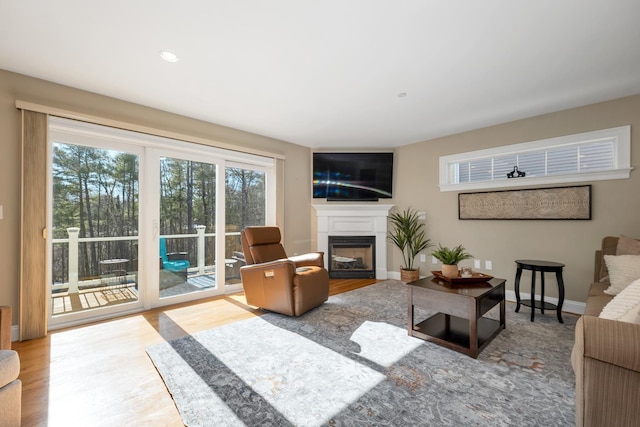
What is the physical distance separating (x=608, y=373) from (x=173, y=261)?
3871 millimetres

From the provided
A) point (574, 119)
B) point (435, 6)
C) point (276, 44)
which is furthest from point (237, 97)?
point (574, 119)

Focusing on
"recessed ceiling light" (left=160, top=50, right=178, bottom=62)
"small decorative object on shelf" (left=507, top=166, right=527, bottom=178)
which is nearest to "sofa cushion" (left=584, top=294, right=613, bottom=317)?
"small decorative object on shelf" (left=507, top=166, right=527, bottom=178)

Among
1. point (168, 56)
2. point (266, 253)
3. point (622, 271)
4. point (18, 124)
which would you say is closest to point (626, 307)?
point (622, 271)

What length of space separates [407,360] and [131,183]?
11.1ft

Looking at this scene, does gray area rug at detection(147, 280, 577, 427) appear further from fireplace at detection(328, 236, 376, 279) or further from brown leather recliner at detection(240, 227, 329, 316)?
fireplace at detection(328, 236, 376, 279)

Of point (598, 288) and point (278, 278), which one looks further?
point (278, 278)

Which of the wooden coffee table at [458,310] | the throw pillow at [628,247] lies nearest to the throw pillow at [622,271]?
the throw pillow at [628,247]

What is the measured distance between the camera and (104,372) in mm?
1936

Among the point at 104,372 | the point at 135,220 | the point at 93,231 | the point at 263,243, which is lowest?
the point at 104,372

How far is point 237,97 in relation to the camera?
3039 millimetres

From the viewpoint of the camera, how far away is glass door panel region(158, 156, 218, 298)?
3467 mm

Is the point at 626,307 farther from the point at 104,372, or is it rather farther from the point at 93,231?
the point at 93,231

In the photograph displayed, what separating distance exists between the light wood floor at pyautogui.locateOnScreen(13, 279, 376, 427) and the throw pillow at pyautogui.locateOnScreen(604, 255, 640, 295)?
320 cm

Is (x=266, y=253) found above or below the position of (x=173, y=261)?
above
